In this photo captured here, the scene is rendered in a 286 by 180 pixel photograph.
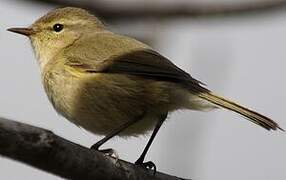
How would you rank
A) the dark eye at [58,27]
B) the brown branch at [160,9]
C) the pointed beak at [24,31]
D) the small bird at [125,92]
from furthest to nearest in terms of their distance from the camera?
the dark eye at [58,27]
the pointed beak at [24,31]
the small bird at [125,92]
the brown branch at [160,9]

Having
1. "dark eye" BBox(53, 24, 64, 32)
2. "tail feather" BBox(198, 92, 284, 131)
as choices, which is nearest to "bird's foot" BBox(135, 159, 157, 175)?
"tail feather" BBox(198, 92, 284, 131)

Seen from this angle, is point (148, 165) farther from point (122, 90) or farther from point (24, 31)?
point (24, 31)

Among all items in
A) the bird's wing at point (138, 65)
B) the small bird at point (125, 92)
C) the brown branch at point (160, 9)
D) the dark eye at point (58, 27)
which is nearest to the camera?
the brown branch at point (160, 9)

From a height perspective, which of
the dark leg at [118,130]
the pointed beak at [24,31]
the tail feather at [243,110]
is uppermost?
the tail feather at [243,110]

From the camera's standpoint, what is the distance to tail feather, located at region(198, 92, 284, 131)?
14.8ft

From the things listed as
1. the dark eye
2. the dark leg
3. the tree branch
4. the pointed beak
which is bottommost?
the tree branch

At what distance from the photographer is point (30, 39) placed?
5.73 metres

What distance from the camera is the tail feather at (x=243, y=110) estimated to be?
450cm

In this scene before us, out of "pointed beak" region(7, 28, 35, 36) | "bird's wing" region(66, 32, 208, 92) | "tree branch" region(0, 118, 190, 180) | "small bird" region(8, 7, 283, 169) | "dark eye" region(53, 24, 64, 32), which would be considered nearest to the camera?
"tree branch" region(0, 118, 190, 180)

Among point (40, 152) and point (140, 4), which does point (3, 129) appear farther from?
point (140, 4)

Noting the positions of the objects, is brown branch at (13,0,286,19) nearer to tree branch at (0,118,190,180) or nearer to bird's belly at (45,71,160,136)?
bird's belly at (45,71,160,136)

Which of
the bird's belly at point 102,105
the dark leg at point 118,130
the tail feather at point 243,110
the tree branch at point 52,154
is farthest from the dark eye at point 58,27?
the tree branch at point 52,154

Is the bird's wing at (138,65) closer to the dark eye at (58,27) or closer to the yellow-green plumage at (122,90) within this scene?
the yellow-green plumage at (122,90)

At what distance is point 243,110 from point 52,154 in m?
2.12
